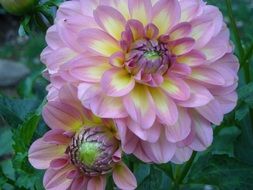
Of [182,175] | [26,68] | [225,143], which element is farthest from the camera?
[26,68]

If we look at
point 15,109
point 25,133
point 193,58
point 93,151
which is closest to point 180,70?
point 193,58

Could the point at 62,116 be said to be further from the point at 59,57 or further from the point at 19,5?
the point at 19,5

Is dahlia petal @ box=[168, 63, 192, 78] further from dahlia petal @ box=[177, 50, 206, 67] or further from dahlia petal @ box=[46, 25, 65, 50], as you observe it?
dahlia petal @ box=[46, 25, 65, 50]

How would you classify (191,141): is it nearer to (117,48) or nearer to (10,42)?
(117,48)

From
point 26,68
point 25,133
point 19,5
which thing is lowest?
point 26,68

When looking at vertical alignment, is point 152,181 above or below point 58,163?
below

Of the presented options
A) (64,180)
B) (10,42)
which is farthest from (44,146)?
(10,42)

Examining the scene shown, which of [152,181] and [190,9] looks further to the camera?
[152,181]

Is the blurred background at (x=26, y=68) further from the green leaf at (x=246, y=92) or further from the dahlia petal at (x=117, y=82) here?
the dahlia petal at (x=117, y=82)

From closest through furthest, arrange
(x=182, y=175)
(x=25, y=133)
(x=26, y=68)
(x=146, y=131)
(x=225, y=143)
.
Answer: (x=146, y=131)
(x=25, y=133)
(x=182, y=175)
(x=225, y=143)
(x=26, y=68)
